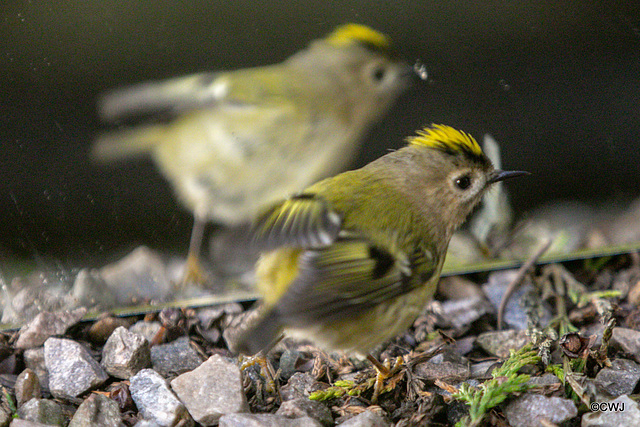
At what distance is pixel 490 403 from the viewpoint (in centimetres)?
126

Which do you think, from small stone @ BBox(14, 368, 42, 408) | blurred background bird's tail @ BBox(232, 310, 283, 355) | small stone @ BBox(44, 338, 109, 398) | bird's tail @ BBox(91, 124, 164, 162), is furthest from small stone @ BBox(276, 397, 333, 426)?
bird's tail @ BBox(91, 124, 164, 162)

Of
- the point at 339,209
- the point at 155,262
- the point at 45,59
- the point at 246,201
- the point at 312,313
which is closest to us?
the point at 312,313

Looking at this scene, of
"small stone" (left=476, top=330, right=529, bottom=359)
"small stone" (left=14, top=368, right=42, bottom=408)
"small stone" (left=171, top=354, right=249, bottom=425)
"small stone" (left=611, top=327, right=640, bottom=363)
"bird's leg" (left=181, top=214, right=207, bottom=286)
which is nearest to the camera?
"small stone" (left=171, top=354, right=249, bottom=425)

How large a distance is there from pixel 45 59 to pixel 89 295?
2.32 ft

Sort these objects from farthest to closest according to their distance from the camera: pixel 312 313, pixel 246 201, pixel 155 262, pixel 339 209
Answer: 1. pixel 155 262
2. pixel 246 201
3. pixel 339 209
4. pixel 312 313

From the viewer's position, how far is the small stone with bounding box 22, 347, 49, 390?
5.15ft

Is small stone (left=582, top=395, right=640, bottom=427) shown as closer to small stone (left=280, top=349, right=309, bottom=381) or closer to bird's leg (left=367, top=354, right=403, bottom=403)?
bird's leg (left=367, top=354, right=403, bottom=403)

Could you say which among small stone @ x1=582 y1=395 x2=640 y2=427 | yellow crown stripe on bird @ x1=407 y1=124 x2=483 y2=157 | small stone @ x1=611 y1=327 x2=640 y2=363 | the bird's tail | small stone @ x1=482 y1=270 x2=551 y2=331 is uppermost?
the bird's tail

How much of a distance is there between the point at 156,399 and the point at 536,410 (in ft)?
2.74

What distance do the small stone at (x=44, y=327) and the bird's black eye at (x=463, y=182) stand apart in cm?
112

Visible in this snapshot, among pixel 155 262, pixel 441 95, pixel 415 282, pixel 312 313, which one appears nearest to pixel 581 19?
pixel 441 95

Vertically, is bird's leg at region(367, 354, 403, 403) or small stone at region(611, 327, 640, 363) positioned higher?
bird's leg at region(367, 354, 403, 403)

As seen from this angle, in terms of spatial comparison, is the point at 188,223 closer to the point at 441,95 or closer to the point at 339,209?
the point at 339,209

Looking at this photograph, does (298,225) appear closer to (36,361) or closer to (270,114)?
(270,114)
